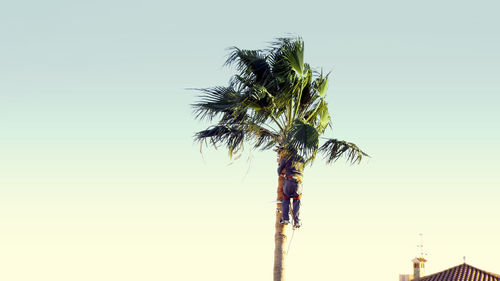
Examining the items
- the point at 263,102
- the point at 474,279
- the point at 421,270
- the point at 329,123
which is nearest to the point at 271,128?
the point at 263,102

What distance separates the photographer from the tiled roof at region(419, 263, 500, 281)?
27578 millimetres

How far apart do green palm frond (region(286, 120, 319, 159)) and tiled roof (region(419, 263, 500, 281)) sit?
16887 millimetres

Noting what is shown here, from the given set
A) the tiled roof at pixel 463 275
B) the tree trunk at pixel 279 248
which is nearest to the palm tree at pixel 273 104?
the tree trunk at pixel 279 248

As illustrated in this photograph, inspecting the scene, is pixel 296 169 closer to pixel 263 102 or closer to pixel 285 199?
pixel 285 199

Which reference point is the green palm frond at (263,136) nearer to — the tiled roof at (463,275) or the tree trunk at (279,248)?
the tree trunk at (279,248)

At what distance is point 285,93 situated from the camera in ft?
52.9

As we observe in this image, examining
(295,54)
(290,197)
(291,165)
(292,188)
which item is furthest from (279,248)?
(295,54)

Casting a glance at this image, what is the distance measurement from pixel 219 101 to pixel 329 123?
11.6 feet

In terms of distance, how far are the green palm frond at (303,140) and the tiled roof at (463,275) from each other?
16.9m

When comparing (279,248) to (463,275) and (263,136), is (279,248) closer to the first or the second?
(263,136)

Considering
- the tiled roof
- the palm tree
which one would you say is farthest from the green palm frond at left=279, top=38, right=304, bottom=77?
the tiled roof

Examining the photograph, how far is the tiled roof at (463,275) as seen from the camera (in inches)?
1086

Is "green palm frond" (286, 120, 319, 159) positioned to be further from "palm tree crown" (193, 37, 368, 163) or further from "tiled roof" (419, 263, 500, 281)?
"tiled roof" (419, 263, 500, 281)

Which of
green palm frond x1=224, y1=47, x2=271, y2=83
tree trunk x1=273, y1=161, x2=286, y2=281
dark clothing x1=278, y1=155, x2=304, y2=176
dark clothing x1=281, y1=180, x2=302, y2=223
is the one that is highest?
green palm frond x1=224, y1=47, x2=271, y2=83
